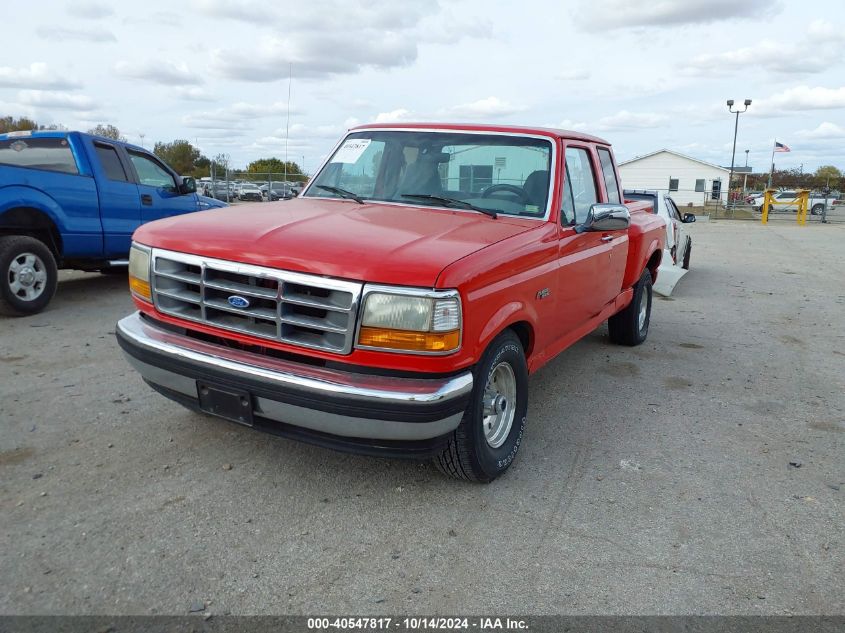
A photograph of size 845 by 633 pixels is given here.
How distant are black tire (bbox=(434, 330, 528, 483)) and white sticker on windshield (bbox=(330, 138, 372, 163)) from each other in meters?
1.92

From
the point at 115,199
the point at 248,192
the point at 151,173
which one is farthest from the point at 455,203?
the point at 248,192

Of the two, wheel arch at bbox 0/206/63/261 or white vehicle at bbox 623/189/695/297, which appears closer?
wheel arch at bbox 0/206/63/261

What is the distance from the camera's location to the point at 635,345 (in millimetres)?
6707

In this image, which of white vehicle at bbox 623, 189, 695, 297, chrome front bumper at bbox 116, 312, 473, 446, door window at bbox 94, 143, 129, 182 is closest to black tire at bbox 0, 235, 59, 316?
door window at bbox 94, 143, 129, 182

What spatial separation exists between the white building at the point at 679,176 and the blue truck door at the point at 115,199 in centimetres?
5074

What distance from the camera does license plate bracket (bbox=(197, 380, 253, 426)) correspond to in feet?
10.1

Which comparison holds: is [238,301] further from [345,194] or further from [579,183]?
[579,183]

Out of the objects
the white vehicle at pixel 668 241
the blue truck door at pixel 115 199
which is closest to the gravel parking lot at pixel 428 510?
the blue truck door at pixel 115 199

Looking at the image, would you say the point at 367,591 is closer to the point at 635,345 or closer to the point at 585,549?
the point at 585,549

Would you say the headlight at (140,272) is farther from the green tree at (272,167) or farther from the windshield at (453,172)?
the green tree at (272,167)

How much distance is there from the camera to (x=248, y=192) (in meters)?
34.2

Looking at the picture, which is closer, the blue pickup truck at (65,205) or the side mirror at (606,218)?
the side mirror at (606,218)

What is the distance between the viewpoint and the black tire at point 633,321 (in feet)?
21.0

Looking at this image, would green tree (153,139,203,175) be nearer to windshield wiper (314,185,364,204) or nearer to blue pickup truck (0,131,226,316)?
blue pickup truck (0,131,226,316)
